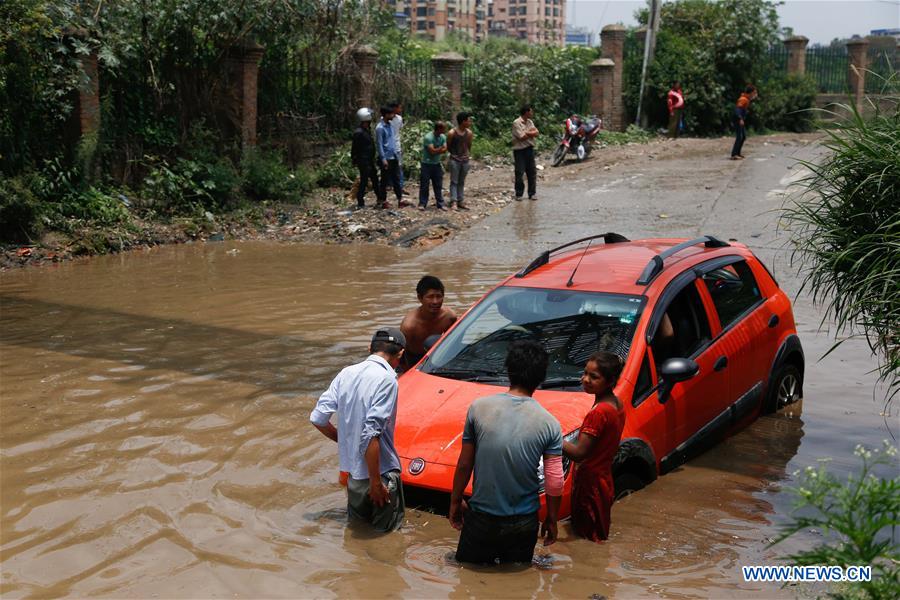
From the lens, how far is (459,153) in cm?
1909

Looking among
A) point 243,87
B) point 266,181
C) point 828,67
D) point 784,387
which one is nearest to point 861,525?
point 784,387

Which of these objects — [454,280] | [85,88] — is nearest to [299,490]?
[454,280]

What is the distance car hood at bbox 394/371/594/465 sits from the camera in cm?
600

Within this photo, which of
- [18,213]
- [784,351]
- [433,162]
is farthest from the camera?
[433,162]

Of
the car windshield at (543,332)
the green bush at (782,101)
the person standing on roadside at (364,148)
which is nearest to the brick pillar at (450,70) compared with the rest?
the person standing on roadside at (364,148)

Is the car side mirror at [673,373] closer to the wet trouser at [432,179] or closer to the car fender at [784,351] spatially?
the car fender at [784,351]

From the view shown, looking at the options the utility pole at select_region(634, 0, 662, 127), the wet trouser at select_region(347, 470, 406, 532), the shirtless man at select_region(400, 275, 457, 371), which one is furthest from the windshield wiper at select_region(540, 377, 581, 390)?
the utility pole at select_region(634, 0, 662, 127)

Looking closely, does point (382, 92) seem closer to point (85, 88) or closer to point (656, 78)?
point (85, 88)

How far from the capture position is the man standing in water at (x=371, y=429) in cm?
561

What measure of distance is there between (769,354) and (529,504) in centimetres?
368

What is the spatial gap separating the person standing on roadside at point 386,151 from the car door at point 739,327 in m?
11.5

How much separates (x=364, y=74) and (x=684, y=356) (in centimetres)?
1810

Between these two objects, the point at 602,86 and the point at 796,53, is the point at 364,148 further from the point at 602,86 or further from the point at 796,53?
the point at 796,53

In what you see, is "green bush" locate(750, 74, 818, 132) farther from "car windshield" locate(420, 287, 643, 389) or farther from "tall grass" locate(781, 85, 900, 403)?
"car windshield" locate(420, 287, 643, 389)
